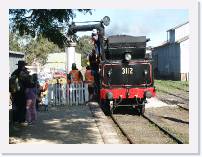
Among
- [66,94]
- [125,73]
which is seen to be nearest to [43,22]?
[125,73]

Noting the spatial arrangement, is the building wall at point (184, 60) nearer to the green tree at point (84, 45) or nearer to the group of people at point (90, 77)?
the green tree at point (84, 45)

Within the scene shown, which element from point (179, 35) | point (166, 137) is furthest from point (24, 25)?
point (179, 35)

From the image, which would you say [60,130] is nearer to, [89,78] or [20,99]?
[20,99]

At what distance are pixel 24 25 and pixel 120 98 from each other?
7483mm

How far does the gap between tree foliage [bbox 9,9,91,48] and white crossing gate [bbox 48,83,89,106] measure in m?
9.03

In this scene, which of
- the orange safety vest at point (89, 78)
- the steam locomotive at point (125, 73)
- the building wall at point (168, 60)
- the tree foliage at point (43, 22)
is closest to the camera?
the tree foliage at point (43, 22)

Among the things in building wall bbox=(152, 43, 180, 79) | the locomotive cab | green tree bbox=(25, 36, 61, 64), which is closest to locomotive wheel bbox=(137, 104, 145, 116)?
the locomotive cab

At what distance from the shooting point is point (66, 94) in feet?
62.6

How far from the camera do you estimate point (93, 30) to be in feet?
61.1

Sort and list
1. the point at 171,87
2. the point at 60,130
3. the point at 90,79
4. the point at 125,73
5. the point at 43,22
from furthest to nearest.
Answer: the point at 171,87, the point at 90,79, the point at 125,73, the point at 60,130, the point at 43,22

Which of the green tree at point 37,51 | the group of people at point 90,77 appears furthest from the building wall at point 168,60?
the group of people at point 90,77

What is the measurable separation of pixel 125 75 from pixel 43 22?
759cm

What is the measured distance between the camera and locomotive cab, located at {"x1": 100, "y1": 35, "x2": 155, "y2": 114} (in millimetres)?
16484

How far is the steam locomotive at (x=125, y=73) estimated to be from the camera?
16.5 metres
